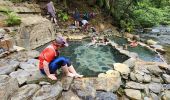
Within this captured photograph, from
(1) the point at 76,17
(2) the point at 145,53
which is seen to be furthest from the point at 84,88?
(1) the point at 76,17

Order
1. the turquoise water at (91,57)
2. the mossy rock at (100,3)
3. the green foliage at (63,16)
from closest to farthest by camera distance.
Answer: the turquoise water at (91,57) → the green foliage at (63,16) → the mossy rock at (100,3)

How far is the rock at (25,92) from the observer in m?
4.91

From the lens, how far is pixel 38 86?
17.7ft

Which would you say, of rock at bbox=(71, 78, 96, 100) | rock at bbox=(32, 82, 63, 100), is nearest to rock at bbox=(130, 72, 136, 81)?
rock at bbox=(71, 78, 96, 100)

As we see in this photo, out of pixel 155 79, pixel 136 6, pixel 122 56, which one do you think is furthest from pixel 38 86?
pixel 136 6

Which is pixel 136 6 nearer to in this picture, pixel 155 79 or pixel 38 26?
pixel 38 26

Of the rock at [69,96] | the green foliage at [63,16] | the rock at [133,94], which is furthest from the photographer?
the green foliage at [63,16]

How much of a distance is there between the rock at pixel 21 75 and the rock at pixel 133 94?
8.91 feet

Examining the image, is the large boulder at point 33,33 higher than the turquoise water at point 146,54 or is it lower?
higher

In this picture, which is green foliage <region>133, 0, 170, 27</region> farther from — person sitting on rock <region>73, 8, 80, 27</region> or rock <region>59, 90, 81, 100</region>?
rock <region>59, 90, 81, 100</region>

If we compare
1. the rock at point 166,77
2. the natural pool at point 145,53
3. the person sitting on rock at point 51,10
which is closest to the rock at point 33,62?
the rock at point 166,77

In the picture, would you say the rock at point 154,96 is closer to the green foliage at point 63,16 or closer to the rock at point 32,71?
the rock at point 32,71

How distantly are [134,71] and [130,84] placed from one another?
1004 mm

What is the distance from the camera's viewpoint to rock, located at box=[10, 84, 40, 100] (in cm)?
491
